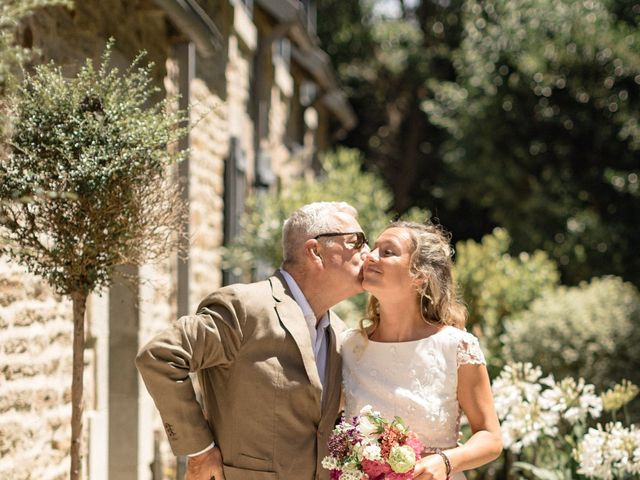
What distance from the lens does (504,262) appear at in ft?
29.4

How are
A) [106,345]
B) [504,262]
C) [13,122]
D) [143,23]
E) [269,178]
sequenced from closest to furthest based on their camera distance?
1. [13,122]
2. [106,345]
3. [143,23]
4. [504,262]
5. [269,178]

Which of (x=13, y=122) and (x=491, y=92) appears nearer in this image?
(x=13, y=122)

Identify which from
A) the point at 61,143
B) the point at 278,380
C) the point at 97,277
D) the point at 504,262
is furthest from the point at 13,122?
the point at 504,262

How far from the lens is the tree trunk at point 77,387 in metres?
3.42

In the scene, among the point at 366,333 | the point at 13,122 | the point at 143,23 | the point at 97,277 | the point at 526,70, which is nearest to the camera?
the point at 13,122

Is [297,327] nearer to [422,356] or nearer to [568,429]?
[422,356]

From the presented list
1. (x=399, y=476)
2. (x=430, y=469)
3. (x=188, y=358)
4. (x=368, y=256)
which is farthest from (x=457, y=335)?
(x=188, y=358)

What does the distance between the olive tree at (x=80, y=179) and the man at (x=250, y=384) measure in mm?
503

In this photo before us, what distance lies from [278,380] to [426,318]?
74 cm

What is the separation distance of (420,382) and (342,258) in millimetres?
618

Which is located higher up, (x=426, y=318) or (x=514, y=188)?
(x=514, y=188)

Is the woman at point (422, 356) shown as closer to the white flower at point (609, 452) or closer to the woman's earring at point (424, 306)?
the woman's earring at point (424, 306)

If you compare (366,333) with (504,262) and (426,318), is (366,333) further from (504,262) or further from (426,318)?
(504,262)

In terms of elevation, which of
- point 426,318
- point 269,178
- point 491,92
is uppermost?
point 491,92
